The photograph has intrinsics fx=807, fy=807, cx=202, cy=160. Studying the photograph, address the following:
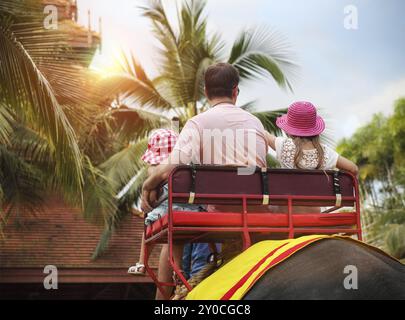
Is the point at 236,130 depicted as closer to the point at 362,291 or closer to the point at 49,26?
the point at 362,291

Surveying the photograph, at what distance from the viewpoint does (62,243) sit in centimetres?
1875

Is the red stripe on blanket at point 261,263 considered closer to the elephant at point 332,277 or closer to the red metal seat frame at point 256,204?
the elephant at point 332,277

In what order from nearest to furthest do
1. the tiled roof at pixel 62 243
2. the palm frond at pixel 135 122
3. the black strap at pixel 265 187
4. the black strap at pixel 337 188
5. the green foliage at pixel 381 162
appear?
the black strap at pixel 265 187 → the black strap at pixel 337 188 → the palm frond at pixel 135 122 → the tiled roof at pixel 62 243 → the green foliage at pixel 381 162

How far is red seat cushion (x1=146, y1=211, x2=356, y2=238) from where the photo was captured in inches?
145

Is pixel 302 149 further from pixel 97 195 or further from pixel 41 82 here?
pixel 97 195

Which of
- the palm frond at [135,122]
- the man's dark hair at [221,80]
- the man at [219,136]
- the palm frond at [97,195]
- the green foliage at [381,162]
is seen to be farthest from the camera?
the green foliage at [381,162]

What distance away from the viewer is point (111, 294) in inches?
765

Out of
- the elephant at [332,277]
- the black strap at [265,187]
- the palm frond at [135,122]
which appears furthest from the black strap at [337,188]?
the palm frond at [135,122]

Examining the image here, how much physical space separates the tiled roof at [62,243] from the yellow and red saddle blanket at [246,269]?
14478 millimetres

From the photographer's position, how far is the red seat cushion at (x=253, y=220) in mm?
3676

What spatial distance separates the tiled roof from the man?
13.6 metres

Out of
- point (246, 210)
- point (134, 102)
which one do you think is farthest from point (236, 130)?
point (134, 102)

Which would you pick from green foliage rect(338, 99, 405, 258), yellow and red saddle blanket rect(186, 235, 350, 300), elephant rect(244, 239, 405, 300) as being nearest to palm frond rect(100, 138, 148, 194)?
yellow and red saddle blanket rect(186, 235, 350, 300)

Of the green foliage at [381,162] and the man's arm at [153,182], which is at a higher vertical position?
the man's arm at [153,182]
